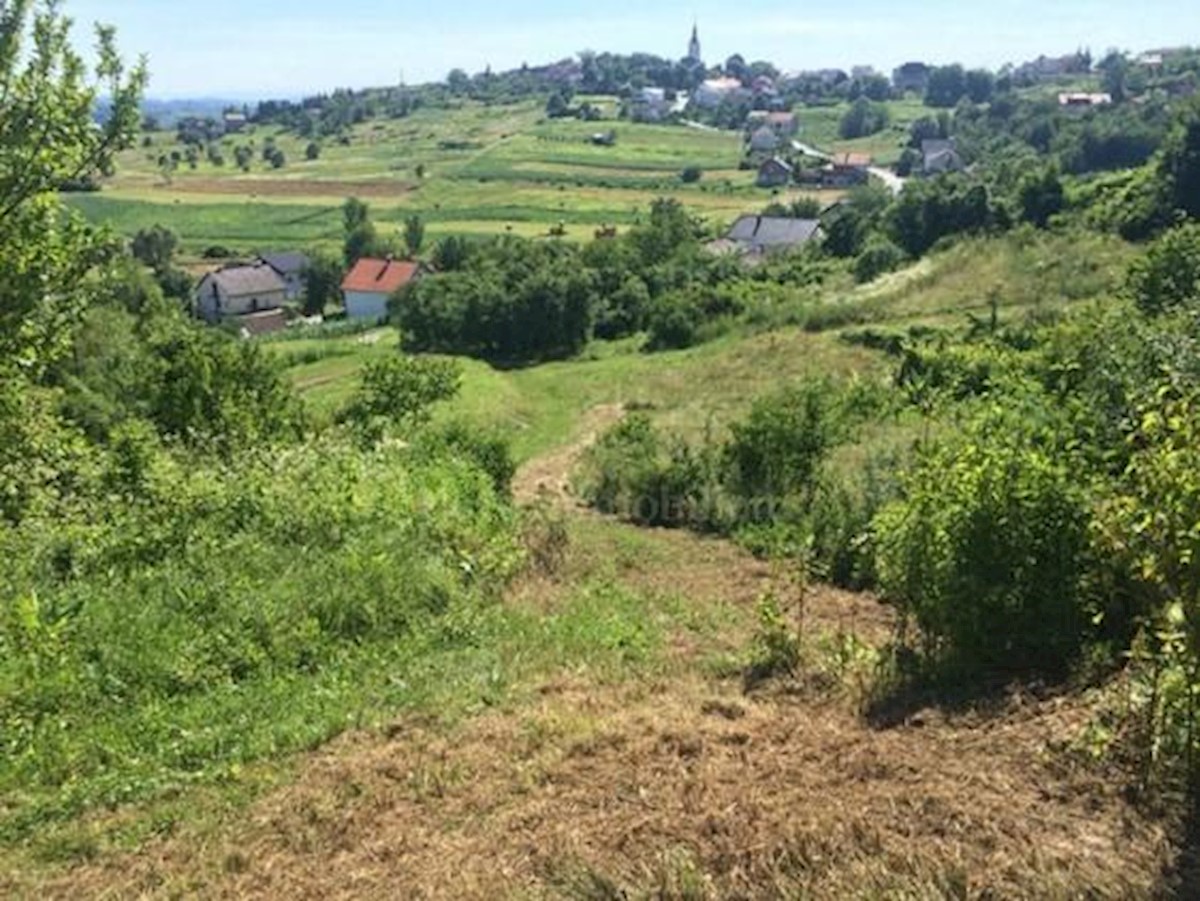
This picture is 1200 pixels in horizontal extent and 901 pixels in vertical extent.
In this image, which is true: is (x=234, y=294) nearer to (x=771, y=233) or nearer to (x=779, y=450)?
(x=771, y=233)

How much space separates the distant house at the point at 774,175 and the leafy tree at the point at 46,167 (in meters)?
107

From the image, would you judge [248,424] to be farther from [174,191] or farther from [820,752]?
[174,191]

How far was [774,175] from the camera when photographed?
368 ft

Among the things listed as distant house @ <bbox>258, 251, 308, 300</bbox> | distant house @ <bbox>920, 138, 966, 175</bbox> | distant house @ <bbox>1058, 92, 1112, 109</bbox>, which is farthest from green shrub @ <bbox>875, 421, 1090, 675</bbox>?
distant house @ <bbox>1058, 92, 1112, 109</bbox>

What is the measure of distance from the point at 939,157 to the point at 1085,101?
27.5 metres

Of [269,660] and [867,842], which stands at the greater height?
[867,842]

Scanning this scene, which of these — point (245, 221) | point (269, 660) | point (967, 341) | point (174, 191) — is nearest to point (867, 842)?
point (269, 660)

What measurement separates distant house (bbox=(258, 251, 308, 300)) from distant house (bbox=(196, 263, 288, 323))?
284 cm

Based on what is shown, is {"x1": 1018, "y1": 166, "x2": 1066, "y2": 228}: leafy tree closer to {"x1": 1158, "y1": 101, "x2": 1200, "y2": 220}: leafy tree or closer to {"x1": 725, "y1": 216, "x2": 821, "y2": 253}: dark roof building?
{"x1": 1158, "y1": 101, "x2": 1200, "y2": 220}: leafy tree

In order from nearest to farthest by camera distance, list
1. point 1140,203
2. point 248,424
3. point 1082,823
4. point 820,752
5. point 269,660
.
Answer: point 1082,823
point 820,752
point 269,660
point 248,424
point 1140,203

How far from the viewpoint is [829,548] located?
13180 millimetres

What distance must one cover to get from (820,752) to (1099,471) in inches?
127

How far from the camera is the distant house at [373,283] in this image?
71.2m

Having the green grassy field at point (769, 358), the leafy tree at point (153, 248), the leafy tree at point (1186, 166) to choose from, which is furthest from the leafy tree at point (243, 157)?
the leafy tree at point (1186, 166)
